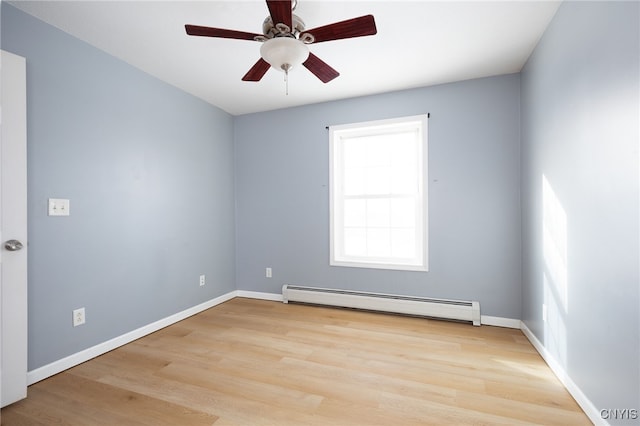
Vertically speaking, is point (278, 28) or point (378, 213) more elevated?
point (278, 28)

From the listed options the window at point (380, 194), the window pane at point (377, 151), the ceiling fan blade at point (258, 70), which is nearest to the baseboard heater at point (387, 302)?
the window at point (380, 194)

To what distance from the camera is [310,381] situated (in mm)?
1973

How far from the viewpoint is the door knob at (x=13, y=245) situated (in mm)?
1758

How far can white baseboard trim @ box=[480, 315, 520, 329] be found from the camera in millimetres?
2859

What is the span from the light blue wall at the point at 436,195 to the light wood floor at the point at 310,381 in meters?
0.54

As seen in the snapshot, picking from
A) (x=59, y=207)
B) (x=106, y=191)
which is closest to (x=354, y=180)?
(x=106, y=191)

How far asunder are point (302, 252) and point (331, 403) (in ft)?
6.95

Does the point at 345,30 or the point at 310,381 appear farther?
the point at 310,381

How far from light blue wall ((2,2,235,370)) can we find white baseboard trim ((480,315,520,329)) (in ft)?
10.6

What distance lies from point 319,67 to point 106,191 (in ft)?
6.86

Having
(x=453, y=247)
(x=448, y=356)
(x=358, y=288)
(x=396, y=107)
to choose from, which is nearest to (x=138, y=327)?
(x=358, y=288)

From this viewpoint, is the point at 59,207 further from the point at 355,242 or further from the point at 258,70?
the point at 355,242

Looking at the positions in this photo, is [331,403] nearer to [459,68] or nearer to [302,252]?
[302,252]

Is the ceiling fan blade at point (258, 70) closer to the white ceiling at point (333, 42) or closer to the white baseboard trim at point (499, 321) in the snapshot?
the white ceiling at point (333, 42)
